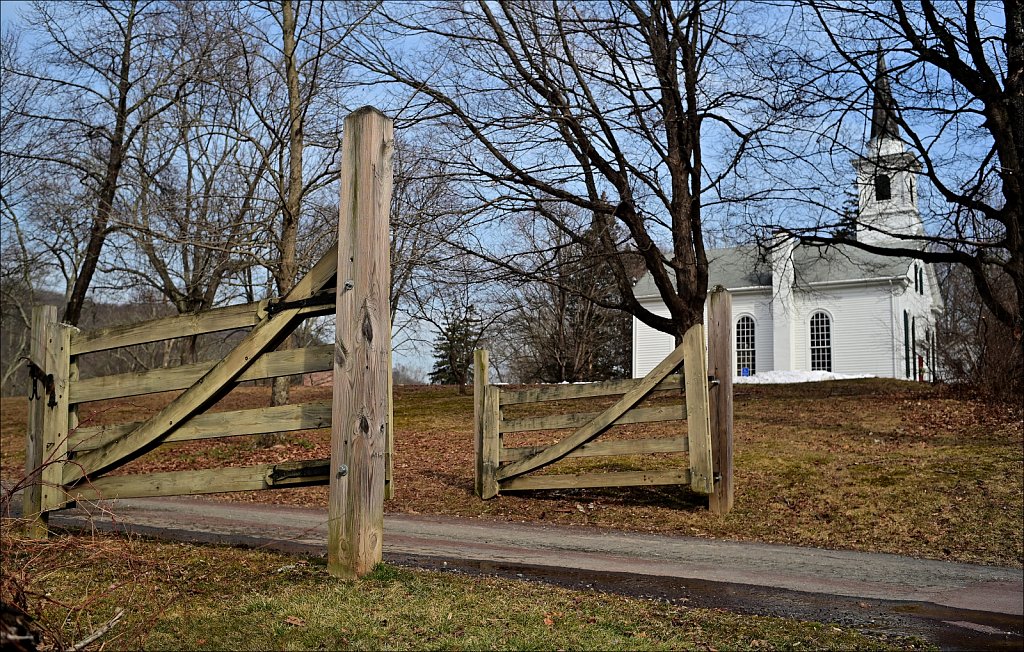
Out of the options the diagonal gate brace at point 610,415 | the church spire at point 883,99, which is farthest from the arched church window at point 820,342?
the diagonal gate brace at point 610,415

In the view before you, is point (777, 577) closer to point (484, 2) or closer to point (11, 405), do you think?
point (484, 2)

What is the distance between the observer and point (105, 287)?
917 inches

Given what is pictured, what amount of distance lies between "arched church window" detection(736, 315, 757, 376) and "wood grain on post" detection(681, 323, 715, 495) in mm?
33147

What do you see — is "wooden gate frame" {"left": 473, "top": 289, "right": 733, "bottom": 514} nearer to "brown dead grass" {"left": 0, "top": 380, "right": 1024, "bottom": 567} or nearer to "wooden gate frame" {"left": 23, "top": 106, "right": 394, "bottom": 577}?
"brown dead grass" {"left": 0, "top": 380, "right": 1024, "bottom": 567}

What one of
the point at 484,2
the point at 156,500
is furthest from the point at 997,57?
the point at 156,500

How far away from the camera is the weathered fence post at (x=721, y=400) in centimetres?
897

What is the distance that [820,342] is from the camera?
130 ft

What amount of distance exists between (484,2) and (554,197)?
4195 millimetres

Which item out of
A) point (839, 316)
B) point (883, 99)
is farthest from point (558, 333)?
point (883, 99)

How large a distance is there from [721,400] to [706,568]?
108 inches

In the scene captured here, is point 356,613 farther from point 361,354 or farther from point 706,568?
point 706,568

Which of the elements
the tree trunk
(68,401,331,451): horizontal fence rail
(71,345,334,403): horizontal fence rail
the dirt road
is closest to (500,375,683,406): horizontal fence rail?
the dirt road

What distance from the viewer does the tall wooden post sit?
4816mm

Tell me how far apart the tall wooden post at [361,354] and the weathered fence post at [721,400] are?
4.94 meters
